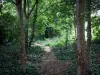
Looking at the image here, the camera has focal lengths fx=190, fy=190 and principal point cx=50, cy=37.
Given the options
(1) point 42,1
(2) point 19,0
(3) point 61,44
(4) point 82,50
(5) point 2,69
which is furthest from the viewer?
(3) point 61,44

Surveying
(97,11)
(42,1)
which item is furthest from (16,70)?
(42,1)

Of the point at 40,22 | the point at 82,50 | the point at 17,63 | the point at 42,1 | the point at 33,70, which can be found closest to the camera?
the point at 82,50

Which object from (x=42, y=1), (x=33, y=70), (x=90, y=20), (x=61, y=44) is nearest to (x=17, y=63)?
(x=33, y=70)

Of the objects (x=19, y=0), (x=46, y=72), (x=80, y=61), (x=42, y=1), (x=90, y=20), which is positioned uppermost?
(x=42, y=1)

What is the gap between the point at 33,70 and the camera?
1042 centimetres

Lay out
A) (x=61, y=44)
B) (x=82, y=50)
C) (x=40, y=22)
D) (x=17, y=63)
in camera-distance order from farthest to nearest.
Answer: (x=61, y=44), (x=40, y=22), (x=17, y=63), (x=82, y=50)

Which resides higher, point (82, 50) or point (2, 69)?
point (82, 50)

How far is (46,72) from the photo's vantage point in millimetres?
Answer: 10547

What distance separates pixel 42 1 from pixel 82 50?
11.2 meters

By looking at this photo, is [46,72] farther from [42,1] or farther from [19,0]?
[42,1]

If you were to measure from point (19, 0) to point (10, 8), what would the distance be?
9395 millimetres

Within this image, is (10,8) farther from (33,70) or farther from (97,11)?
(97,11)

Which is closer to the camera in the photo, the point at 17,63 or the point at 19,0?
the point at 19,0

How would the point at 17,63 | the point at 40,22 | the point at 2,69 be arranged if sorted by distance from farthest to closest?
1. the point at 40,22
2. the point at 17,63
3. the point at 2,69
